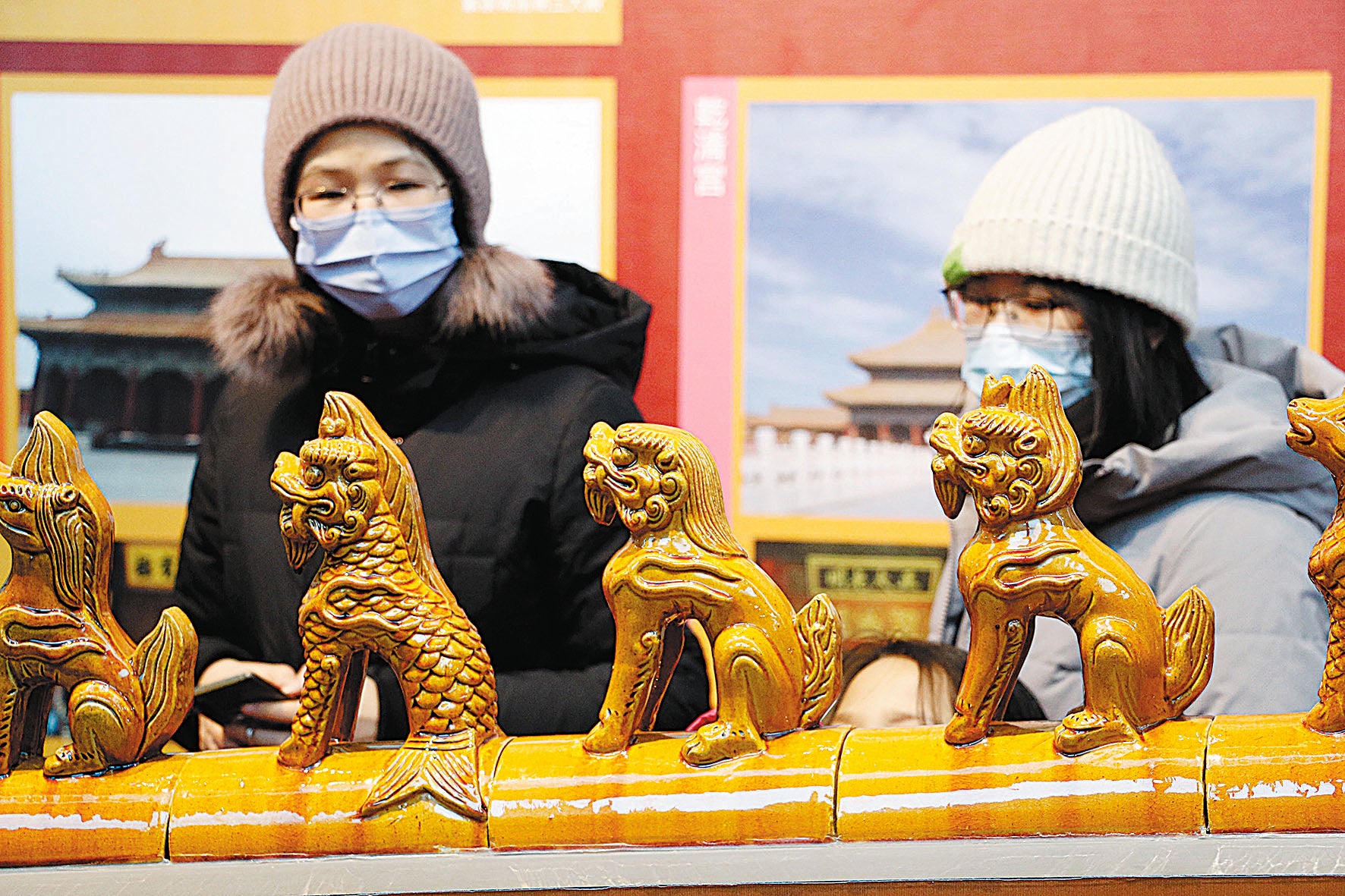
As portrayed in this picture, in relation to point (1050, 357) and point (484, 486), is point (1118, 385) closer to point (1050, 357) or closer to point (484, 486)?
point (1050, 357)

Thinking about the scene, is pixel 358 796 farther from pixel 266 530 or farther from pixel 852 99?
pixel 852 99

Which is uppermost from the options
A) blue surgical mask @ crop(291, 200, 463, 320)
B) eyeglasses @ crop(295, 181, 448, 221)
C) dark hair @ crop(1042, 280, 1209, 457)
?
eyeglasses @ crop(295, 181, 448, 221)

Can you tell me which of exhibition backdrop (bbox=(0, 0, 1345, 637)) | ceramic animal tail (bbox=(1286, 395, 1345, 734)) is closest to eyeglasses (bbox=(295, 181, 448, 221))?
exhibition backdrop (bbox=(0, 0, 1345, 637))

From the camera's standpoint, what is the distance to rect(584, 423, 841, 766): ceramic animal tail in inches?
32.0

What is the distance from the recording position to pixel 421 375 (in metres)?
1.54

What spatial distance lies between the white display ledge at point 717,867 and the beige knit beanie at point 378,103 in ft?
3.08

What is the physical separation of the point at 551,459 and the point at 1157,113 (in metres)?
1.10

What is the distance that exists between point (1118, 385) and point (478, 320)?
0.81 meters

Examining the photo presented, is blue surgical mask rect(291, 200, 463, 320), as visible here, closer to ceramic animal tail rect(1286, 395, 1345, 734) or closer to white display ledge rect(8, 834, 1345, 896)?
white display ledge rect(8, 834, 1345, 896)

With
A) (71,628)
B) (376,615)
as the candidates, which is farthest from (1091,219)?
(71,628)

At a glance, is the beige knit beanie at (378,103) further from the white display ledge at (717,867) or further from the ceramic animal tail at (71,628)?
the white display ledge at (717,867)

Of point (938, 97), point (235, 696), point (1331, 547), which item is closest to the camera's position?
point (1331, 547)

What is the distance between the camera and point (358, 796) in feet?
2.75

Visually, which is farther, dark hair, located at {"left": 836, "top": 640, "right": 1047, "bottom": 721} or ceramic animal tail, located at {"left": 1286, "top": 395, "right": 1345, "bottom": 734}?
dark hair, located at {"left": 836, "top": 640, "right": 1047, "bottom": 721}
